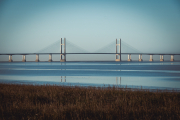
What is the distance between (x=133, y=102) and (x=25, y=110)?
383 centimetres

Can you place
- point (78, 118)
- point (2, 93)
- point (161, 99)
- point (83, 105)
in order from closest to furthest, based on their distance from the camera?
point (78, 118), point (83, 105), point (161, 99), point (2, 93)

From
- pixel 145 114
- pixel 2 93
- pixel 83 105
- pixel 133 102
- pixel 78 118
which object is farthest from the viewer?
pixel 2 93

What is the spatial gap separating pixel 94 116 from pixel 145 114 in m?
1.56

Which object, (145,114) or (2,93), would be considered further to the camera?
(2,93)

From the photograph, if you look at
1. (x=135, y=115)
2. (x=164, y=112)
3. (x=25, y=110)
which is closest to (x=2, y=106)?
(x=25, y=110)

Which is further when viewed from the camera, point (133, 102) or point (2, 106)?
point (133, 102)

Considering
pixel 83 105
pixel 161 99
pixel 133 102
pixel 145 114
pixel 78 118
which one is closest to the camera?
pixel 78 118

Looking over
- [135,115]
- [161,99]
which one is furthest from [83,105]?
[161,99]

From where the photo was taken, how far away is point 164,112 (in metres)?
7.13

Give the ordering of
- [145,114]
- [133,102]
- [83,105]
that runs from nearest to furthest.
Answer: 1. [145,114]
2. [83,105]
3. [133,102]

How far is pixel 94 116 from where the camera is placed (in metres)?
6.86

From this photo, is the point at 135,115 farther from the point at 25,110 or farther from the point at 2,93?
the point at 2,93

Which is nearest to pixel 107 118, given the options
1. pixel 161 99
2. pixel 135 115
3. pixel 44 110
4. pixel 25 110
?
pixel 135 115

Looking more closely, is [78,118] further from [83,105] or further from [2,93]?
[2,93]
